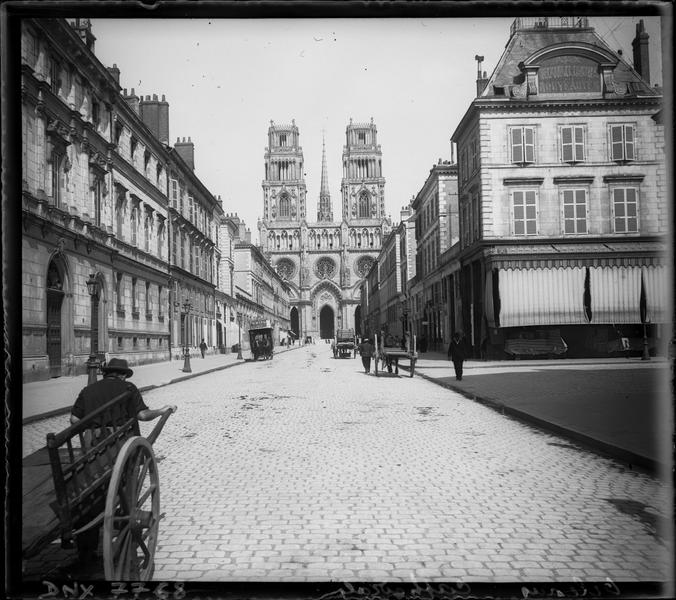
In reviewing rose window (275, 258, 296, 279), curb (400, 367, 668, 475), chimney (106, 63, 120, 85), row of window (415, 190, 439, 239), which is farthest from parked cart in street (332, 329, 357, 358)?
rose window (275, 258, 296, 279)

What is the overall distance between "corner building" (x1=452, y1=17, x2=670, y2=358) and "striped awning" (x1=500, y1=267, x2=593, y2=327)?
0.24 ft

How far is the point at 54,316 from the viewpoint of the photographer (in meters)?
5.43

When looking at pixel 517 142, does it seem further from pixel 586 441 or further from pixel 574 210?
pixel 586 441

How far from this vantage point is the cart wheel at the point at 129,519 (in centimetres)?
328

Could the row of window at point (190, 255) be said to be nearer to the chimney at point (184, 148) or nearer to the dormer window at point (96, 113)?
the chimney at point (184, 148)

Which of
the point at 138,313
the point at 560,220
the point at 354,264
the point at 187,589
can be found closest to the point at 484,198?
the point at 560,220

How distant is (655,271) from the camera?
13.0ft

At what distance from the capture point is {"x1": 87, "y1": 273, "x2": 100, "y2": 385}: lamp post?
5.05 metres

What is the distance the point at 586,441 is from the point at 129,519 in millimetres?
6472

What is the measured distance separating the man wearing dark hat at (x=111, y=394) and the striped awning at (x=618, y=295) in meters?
4.35

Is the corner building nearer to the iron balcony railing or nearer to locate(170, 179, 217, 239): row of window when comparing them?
the iron balcony railing

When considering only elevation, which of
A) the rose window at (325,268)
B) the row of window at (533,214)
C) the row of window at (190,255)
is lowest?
the row of window at (190,255)

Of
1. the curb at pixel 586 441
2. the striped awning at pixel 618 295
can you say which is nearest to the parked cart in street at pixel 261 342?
the curb at pixel 586 441

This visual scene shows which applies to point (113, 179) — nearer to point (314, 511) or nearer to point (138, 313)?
point (138, 313)
